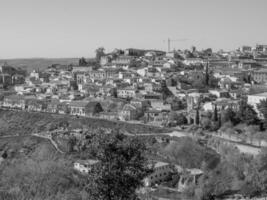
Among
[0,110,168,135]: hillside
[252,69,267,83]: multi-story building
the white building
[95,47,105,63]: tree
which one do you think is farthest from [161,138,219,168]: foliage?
[95,47,105,63]: tree

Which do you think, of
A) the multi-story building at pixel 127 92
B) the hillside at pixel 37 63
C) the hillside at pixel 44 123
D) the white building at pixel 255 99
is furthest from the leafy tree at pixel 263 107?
the hillside at pixel 37 63

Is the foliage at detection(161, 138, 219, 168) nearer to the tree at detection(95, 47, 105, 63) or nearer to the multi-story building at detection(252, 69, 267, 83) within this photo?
the multi-story building at detection(252, 69, 267, 83)

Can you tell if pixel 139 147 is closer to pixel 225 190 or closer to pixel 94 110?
pixel 225 190

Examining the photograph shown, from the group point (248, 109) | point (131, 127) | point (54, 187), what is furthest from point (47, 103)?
point (54, 187)

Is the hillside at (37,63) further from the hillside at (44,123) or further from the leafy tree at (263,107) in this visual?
the leafy tree at (263,107)

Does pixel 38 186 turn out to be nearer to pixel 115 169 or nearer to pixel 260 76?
pixel 115 169
